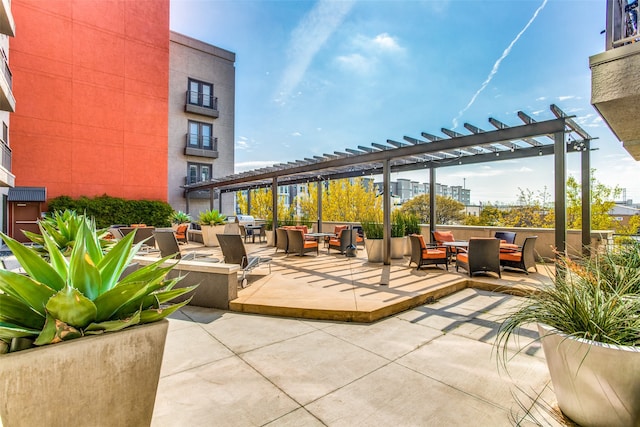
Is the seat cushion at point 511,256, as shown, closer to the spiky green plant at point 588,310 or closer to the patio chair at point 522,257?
the patio chair at point 522,257

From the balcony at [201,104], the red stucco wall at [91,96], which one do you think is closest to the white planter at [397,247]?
the red stucco wall at [91,96]

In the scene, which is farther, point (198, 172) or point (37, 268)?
point (198, 172)

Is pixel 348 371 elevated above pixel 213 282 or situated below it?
below

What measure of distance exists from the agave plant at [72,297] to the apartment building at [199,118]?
20.3 m

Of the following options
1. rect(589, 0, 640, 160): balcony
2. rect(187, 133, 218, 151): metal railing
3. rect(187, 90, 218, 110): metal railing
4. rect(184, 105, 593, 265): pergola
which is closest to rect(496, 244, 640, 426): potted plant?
rect(589, 0, 640, 160): balcony

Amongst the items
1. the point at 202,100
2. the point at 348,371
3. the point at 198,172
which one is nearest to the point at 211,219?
the point at 348,371

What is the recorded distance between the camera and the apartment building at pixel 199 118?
2069 centimetres

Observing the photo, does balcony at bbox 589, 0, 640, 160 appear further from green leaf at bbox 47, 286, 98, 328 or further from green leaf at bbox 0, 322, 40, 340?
green leaf at bbox 0, 322, 40, 340

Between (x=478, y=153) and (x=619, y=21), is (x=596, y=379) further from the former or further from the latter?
(x=478, y=153)

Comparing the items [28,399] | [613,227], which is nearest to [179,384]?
[28,399]

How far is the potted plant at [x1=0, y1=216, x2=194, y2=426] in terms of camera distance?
1136 millimetres

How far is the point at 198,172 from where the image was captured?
71.4 ft

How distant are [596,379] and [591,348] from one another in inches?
7.7

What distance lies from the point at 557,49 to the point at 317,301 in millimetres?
9724
